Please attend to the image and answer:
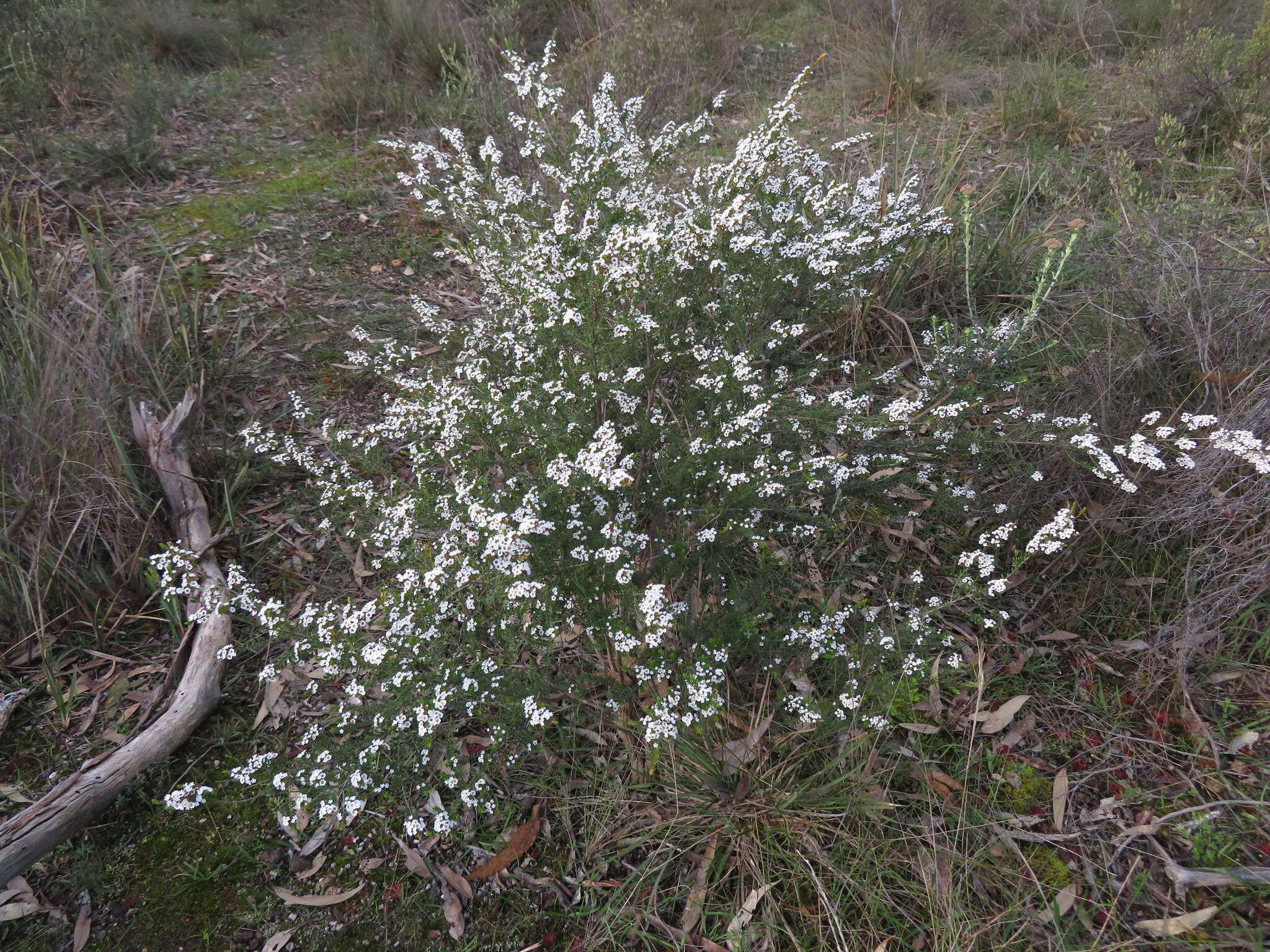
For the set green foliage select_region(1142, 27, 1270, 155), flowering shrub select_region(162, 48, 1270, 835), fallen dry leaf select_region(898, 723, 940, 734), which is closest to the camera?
flowering shrub select_region(162, 48, 1270, 835)

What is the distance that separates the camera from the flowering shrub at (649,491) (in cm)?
233

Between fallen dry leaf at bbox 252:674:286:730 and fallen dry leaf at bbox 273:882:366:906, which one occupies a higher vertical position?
fallen dry leaf at bbox 252:674:286:730

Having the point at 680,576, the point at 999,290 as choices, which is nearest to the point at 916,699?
the point at 680,576

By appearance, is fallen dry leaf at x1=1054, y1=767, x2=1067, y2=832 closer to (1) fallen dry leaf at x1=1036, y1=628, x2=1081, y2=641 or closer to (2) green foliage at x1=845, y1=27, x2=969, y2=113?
(1) fallen dry leaf at x1=1036, y1=628, x2=1081, y2=641

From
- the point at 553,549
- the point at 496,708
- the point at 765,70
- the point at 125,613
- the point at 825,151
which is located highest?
the point at 765,70

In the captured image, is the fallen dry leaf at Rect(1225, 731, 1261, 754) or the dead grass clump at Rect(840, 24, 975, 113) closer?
the fallen dry leaf at Rect(1225, 731, 1261, 754)

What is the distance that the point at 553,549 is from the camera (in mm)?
2363

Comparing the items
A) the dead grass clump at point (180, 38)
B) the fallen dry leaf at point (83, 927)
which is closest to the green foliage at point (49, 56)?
the dead grass clump at point (180, 38)

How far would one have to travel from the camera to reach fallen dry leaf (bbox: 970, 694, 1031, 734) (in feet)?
8.77

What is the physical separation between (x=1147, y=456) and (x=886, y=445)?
91 cm

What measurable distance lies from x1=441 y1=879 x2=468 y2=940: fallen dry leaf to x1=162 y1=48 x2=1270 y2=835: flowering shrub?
0.29 meters

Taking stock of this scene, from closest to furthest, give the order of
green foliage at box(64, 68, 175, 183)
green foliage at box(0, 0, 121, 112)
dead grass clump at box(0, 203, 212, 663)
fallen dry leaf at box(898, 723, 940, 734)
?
1. fallen dry leaf at box(898, 723, 940, 734)
2. dead grass clump at box(0, 203, 212, 663)
3. green foliage at box(64, 68, 175, 183)
4. green foliage at box(0, 0, 121, 112)

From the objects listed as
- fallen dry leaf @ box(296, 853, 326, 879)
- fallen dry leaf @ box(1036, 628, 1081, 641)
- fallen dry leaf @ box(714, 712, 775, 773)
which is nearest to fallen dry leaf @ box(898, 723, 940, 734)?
fallen dry leaf @ box(714, 712, 775, 773)

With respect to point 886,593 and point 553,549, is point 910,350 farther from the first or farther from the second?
point 553,549
